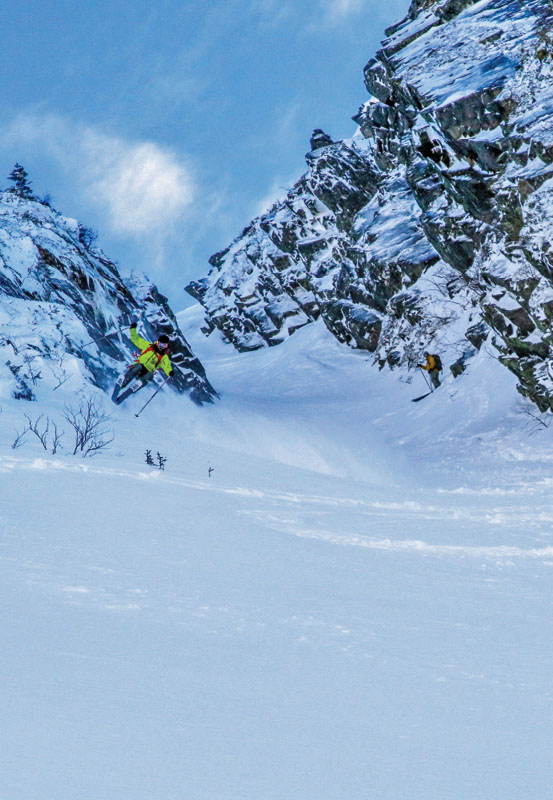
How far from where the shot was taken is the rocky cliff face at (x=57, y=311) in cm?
1564

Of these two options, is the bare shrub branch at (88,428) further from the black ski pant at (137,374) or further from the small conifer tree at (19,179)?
the small conifer tree at (19,179)

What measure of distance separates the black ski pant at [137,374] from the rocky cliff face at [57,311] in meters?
0.94

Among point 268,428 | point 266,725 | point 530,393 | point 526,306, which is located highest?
point 526,306

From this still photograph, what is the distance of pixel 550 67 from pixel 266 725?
2379 centimetres

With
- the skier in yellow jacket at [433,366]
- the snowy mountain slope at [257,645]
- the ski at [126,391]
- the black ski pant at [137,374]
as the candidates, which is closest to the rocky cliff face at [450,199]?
the skier in yellow jacket at [433,366]

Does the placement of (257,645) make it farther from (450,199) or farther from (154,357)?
(450,199)

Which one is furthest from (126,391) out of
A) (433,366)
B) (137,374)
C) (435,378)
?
(435,378)

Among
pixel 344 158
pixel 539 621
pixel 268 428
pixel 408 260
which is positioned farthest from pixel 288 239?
pixel 539 621

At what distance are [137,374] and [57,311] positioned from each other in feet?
10.5

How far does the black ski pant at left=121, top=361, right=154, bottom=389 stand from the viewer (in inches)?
650

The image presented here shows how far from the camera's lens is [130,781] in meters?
1.32

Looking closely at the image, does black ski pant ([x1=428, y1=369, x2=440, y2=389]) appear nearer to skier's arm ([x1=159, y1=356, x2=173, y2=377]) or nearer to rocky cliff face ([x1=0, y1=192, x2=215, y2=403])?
rocky cliff face ([x1=0, y1=192, x2=215, y2=403])

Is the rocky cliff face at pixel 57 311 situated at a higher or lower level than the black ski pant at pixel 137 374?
higher

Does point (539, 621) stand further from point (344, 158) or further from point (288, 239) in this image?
point (288, 239)
